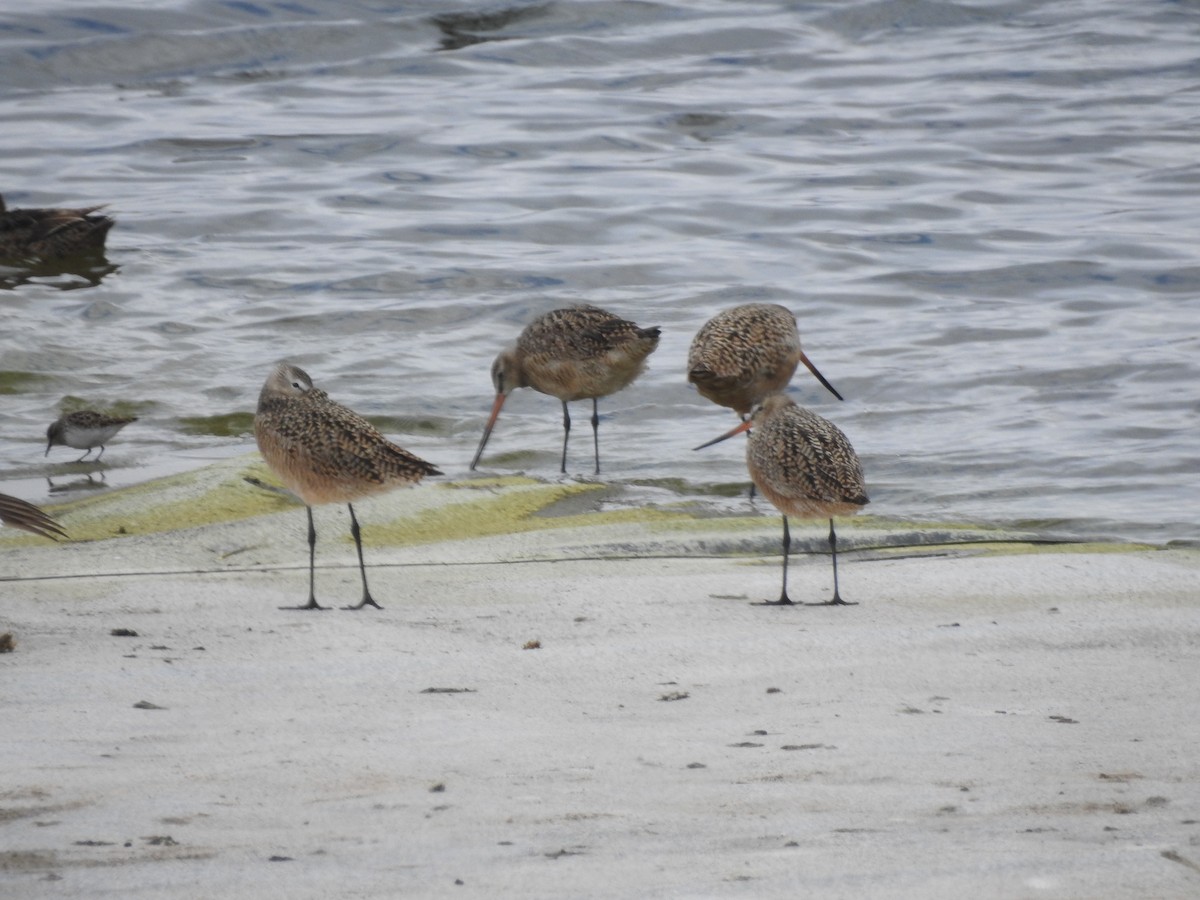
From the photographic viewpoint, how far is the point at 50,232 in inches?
621

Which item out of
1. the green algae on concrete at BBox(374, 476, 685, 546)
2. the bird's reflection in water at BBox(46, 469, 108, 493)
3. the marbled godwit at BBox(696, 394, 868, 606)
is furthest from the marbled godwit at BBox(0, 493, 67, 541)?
the bird's reflection in water at BBox(46, 469, 108, 493)

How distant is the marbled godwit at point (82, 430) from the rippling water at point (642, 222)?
200mm

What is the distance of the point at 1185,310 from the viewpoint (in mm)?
12875

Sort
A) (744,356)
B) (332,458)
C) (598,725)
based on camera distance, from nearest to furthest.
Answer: (598,725)
(332,458)
(744,356)

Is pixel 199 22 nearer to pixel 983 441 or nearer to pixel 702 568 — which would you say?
pixel 983 441

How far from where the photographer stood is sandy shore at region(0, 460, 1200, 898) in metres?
3.44

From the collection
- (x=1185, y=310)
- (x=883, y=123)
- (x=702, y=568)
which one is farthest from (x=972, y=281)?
(x=702, y=568)

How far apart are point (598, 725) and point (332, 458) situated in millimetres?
2320

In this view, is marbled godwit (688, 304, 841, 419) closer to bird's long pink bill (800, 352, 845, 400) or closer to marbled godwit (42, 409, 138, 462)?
bird's long pink bill (800, 352, 845, 400)

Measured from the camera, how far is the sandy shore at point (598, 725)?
344 centimetres

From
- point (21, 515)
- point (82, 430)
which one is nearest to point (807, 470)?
point (21, 515)

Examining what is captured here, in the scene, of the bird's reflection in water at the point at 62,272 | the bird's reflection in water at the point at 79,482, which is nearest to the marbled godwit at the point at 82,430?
the bird's reflection in water at the point at 79,482

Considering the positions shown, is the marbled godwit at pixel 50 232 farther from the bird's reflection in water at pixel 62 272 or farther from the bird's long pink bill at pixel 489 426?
the bird's long pink bill at pixel 489 426

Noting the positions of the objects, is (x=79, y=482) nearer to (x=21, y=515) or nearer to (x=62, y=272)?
(x=21, y=515)
